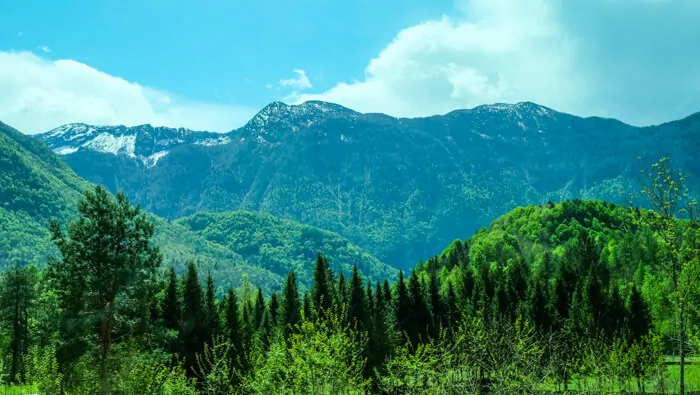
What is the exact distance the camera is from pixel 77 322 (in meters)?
38.4

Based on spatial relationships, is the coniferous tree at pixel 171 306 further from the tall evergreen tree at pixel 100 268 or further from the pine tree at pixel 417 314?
the pine tree at pixel 417 314

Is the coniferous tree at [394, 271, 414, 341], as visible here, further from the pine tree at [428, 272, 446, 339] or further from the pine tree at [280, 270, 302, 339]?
the pine tree at [280, 270, 302, 339]

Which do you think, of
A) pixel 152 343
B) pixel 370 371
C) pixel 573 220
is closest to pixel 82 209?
pixel 152 343

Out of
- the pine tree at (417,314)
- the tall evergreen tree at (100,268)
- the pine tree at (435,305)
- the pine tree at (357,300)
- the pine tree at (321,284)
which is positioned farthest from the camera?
the pine tree at (435,305)

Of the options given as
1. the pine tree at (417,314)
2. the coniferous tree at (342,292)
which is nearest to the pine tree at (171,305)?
the coniferous tree at (342,292)

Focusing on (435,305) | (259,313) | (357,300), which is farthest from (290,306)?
(435,305)

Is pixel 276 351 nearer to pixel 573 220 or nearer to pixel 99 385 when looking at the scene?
pixel 99 385

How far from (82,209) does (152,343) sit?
32.9ft

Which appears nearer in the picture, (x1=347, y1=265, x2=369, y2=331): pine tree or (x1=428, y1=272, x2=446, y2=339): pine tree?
(x1=347, y1=265, x2=369, y2=331): pine tree

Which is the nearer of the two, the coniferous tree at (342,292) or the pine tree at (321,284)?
the coniferous tree at (342,292)

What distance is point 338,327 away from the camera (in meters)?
34.2

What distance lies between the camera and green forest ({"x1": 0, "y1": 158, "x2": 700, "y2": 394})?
2767 cm

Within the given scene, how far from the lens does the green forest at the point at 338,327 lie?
27.7m

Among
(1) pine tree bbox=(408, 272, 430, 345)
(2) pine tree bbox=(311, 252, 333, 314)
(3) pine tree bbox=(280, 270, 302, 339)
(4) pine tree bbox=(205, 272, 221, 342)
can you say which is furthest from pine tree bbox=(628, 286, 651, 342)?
(4) pine tree bbox=(205, 272, 221, 342)
